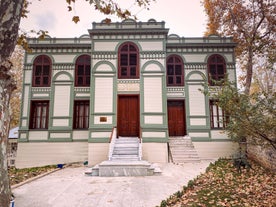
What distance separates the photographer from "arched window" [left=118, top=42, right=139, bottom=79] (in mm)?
11961

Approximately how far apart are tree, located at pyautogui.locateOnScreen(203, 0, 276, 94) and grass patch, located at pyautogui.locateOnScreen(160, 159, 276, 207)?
5539mm

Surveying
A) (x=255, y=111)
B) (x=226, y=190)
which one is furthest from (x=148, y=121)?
(x=255, y=111)

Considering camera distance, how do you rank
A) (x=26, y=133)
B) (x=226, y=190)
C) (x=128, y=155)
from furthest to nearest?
(x=26, y=133) < (x=128, y=155) < (x=226, y=190)

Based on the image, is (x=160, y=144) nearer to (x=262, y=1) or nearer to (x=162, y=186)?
(x=162, y=186)

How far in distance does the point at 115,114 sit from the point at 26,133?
235 inches

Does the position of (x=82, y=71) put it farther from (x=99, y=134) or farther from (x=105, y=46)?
(x=99, y=134)

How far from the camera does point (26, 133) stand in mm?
12445

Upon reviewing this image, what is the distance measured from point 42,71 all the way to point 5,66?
1194 centimetres

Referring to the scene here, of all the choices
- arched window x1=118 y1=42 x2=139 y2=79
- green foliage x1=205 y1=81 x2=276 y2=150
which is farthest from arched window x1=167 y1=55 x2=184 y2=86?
green foliage x1=205 y1=81 x2=276 y2=150

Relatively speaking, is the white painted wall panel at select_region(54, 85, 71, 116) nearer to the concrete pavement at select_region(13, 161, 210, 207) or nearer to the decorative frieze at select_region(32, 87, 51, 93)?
the decorative frieze at select_region(32, 87, 51, 93)

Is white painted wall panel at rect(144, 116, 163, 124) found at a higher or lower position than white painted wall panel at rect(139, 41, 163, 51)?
lower

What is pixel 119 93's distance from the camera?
11742 millimetres

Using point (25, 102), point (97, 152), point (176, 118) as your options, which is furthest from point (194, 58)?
point (25, 102)

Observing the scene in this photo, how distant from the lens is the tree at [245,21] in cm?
1160
